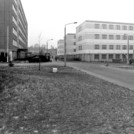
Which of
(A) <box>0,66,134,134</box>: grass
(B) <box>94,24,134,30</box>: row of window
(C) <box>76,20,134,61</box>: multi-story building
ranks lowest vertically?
(A) <box>0,66,134,134</box>: grass

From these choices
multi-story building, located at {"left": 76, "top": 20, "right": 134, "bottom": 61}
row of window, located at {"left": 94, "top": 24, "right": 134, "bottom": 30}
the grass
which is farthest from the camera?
row of window, located at {"left": 94, "top": 24, "right": 134, "bottom": 30}

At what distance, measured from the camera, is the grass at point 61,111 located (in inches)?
201

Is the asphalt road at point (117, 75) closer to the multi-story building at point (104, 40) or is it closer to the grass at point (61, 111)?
the grass at point (61, 111)

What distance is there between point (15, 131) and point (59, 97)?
3.12 metres

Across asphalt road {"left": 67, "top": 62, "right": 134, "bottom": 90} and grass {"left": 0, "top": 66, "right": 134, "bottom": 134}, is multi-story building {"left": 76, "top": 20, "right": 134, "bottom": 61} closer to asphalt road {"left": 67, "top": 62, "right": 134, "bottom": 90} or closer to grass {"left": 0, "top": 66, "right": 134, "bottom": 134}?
asphalt road {"left": 67, "top": 62, "right": 134, "bottom": 90}

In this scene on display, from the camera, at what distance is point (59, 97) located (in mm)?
7914

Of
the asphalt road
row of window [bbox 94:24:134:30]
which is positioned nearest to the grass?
the asphalt road

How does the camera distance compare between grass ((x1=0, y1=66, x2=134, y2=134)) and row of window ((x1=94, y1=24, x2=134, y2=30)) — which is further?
row of window ((x1=94, y1=24, x2=134, y2=30))

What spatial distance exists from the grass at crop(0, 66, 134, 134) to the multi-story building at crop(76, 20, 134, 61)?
221ft

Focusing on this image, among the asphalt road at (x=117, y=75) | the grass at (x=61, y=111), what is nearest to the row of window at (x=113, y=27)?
the asphalt road at (x=117, y=75)

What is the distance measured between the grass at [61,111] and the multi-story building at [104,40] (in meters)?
67.3

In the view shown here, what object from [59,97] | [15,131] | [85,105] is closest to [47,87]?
[59,97]

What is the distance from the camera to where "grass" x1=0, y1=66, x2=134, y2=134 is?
5.11 m

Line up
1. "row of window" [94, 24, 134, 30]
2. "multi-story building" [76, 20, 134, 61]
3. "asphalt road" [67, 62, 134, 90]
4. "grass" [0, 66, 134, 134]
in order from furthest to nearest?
"row of window" [94, 24, 134, 30], "multi-story building" [76, 20, 134, 61], "asphalt road" [67, 62, 134, 90], "grass" [0, 66, 134, 134]
